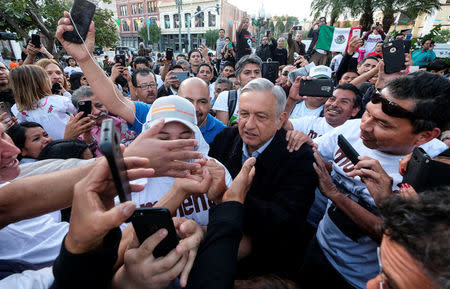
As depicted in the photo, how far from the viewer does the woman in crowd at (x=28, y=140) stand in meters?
2.38

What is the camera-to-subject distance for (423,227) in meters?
0.77

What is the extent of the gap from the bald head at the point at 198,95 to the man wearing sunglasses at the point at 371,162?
1.60m

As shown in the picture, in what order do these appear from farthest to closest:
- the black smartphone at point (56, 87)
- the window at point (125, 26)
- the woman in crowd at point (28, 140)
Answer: the window at point (125, 26) < the black smartphone at point (56, 87) < the woman in crowd at point (28, 140)

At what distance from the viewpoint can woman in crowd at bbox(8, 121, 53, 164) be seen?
2.38 meters

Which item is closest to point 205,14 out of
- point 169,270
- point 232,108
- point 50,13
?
point 50,13

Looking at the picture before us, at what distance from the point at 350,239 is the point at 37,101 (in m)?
4.15

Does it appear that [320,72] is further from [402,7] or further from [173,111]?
[402,7]

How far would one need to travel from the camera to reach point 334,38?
6391 mm

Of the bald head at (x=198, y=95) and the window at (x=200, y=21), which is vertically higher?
the window at (x=200, y=21)

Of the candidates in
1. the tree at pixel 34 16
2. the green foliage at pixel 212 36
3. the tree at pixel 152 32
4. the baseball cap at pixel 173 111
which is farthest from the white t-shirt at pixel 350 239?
the tree at pixel 152 32

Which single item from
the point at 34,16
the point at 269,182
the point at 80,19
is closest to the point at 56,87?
the point at 80,19

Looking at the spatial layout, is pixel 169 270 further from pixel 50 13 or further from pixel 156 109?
pixel 50 13

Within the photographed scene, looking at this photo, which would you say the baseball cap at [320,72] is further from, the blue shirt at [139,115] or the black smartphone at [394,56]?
the blue shirt at [139,115]

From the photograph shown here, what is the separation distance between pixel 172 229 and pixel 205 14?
180 feet
